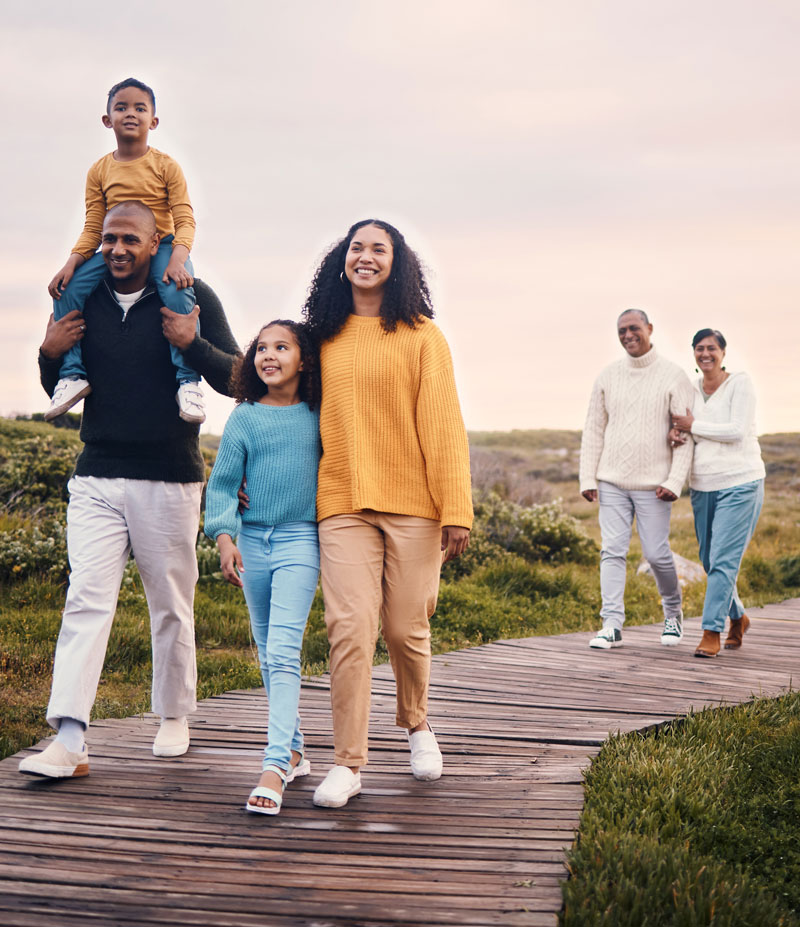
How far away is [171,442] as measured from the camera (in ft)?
15.0

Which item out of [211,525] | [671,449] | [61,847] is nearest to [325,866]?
[61,847]

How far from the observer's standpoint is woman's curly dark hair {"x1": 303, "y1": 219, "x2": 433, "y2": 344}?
13.9 feet

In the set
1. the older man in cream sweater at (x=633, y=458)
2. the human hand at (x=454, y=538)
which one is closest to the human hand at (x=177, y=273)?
the human hand at (x=454, y=538)

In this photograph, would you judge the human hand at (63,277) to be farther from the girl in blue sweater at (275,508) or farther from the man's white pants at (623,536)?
the man's white pants at (623,536)

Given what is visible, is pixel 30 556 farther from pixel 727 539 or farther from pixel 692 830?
pixel 692 830

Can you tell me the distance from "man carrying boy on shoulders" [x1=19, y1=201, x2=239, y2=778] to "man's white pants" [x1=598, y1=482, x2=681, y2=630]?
163 inches

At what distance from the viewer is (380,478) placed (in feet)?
13.4

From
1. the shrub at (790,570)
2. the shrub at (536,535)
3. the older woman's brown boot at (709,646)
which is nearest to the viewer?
the older woman's brown boot at (709,646)

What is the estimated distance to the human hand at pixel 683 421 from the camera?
7.74 m

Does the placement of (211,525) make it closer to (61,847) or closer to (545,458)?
(61,847)

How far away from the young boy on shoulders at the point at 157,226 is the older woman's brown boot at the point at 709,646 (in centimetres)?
481

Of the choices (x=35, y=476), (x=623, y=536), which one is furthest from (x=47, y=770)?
(x=35, y=476)

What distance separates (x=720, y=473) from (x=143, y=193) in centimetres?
487

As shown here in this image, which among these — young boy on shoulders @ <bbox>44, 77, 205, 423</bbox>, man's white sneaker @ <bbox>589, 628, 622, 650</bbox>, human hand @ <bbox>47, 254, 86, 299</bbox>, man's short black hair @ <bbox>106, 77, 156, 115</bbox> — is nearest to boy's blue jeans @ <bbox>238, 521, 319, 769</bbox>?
young boy on shoulders @ <bbox>44, 77, 205, 423</bbox>
